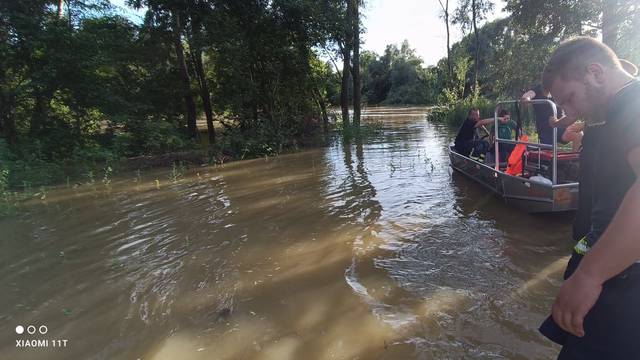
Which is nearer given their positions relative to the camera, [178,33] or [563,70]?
[563,70]

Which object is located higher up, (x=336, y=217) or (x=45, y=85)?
(x=45, y=85)

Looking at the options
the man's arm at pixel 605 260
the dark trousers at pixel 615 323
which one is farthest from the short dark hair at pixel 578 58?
the dark trousers at pixel 615 323

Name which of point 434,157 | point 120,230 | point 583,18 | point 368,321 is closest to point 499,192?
point 368,321

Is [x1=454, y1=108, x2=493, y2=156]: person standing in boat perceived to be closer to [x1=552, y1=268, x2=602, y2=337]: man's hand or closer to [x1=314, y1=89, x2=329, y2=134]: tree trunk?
[x1=552, y1=268, x2=602, y2=337]: man's hand

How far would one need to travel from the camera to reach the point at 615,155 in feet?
4.86

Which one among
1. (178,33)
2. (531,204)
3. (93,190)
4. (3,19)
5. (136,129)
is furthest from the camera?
(178,33)

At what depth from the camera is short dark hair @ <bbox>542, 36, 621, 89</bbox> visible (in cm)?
156

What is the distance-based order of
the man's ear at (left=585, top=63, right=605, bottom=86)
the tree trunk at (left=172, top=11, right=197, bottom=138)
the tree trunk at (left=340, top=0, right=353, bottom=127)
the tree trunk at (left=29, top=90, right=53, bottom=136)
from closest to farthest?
the man's ear at (left=585, top=63, right=605, bottom=86), the tree trunk at (left=29, top=90, right=53, bottom=136), the tree trunk at (left=172, top=11, right=197, bottom=138), the tree trunk at (left=340, top=0, right=353, bottom=127)

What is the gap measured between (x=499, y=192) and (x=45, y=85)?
13099mm

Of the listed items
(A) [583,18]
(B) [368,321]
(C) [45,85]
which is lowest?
(B) [368,321]

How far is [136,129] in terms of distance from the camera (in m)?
15.2

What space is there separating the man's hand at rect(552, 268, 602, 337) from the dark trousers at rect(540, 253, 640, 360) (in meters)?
0.09

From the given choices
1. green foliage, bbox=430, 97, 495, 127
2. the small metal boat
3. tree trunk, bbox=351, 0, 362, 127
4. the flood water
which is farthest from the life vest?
green foliage, bbox=430, 97, 495, 127

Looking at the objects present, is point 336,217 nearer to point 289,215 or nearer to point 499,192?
point 289,215
